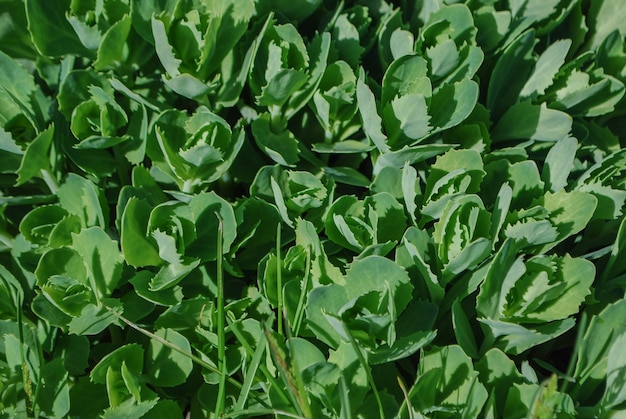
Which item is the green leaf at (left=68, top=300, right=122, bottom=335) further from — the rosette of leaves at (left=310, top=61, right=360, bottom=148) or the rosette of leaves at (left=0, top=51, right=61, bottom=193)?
the rosette of leaves at (left=310, top=61, right=360, bottom=148)

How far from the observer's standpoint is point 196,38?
1119mm

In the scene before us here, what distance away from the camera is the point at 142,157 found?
1.18 m

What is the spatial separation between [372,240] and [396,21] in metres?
0.43

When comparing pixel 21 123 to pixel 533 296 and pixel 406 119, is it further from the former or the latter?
pixel 533 296

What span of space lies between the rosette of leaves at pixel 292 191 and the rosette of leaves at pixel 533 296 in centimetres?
30

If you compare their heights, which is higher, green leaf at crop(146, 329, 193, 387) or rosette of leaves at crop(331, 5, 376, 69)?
rosette of leaves at crop(331, 5, 376, 69)

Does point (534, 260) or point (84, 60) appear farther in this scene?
point (84, 60)

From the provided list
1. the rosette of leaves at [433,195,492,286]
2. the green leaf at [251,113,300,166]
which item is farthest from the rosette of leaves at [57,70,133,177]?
the rosette of leaves at [433,195,492,286]

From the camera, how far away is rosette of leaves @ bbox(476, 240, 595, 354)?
1.00 m

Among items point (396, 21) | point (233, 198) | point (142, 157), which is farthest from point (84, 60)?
point (396, 21)

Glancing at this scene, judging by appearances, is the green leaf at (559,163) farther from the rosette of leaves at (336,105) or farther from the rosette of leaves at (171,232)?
the rosette of leaves at (171,232)

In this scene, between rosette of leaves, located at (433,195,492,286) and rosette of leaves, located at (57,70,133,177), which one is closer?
rosette of leaves, located at (433,195,492,286)

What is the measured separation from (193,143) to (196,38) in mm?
169

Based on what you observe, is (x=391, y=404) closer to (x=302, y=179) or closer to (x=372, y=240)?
(x=372, y=240)
